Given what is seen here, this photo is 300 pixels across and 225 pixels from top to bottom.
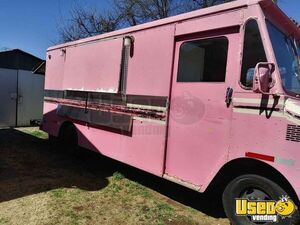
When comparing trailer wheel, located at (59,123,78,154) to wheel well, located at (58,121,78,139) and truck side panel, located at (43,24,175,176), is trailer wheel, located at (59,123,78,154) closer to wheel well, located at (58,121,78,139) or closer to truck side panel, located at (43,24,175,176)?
wheel well, located at (58,121,78,139)

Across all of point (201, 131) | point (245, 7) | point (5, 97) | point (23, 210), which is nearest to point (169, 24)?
point (245, 7)

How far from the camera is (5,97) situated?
14.1m

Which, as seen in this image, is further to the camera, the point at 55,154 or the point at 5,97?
the point at 5,97

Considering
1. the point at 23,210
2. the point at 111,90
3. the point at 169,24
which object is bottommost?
the point at 23,210

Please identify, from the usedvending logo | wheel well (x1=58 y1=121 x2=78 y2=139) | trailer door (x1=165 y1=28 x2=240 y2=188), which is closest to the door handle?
trailer door (x1=165 y1=28 x2=240 y2=188)

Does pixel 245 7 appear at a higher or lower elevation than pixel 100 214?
higher

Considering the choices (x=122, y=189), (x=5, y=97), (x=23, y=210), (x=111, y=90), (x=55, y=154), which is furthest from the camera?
(x=5, y=97)

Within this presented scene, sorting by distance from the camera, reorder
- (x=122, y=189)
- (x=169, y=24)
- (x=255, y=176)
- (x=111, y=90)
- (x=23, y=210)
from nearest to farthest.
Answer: (x=255, y=176), (x=23, y=210), (x=169, y=24), (x=122, y=189), (x=111, y=90)

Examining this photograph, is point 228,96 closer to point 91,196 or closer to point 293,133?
point 293,133

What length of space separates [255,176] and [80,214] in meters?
2.43

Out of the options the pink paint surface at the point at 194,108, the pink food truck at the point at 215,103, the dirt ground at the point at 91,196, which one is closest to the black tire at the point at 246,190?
the pink food truck at the point at 215,103

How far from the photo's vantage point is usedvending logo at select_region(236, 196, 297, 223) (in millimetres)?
4012

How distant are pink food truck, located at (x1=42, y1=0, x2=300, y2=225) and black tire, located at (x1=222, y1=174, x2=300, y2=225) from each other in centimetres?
1

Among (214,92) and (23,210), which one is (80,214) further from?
(214,92)
